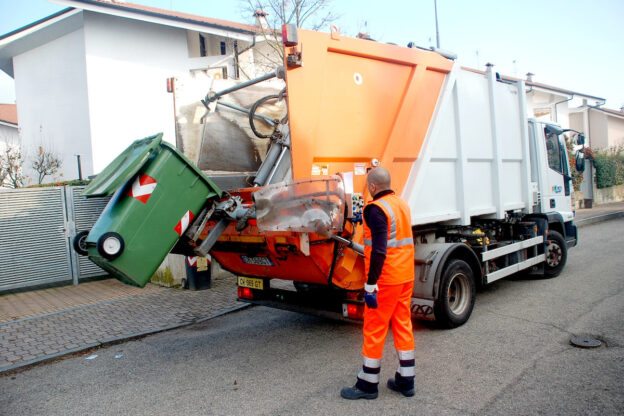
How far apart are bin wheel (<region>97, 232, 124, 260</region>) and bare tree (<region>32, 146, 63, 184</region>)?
11.3m

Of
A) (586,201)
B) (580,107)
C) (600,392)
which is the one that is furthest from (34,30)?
(580,107)

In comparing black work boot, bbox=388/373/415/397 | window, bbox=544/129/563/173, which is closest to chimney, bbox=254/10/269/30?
window, bbox=544/129/563/173

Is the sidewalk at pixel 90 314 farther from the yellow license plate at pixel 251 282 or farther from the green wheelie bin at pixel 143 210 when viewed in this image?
the green wheelie bin at pixel 143 210

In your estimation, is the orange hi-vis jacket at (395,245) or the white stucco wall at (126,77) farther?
the white stucco wall at (126,77)

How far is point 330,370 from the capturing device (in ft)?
12.1

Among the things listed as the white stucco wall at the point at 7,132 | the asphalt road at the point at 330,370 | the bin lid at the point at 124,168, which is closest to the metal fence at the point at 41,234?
the asphalt road at the point at 330,370

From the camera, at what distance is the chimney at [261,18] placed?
489 inches

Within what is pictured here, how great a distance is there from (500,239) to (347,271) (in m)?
3.48

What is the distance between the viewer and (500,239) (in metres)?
6.29

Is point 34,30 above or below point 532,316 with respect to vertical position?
above

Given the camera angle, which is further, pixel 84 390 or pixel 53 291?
pixel 53 291

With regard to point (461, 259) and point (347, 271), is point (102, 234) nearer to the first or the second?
point (347, 271)

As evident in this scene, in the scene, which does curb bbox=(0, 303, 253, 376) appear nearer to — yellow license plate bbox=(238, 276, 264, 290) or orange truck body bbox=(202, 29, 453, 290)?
yellow license plate bbox=(238, 276, 264, 290)

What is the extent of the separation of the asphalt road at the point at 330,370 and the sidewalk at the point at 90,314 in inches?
12.9
